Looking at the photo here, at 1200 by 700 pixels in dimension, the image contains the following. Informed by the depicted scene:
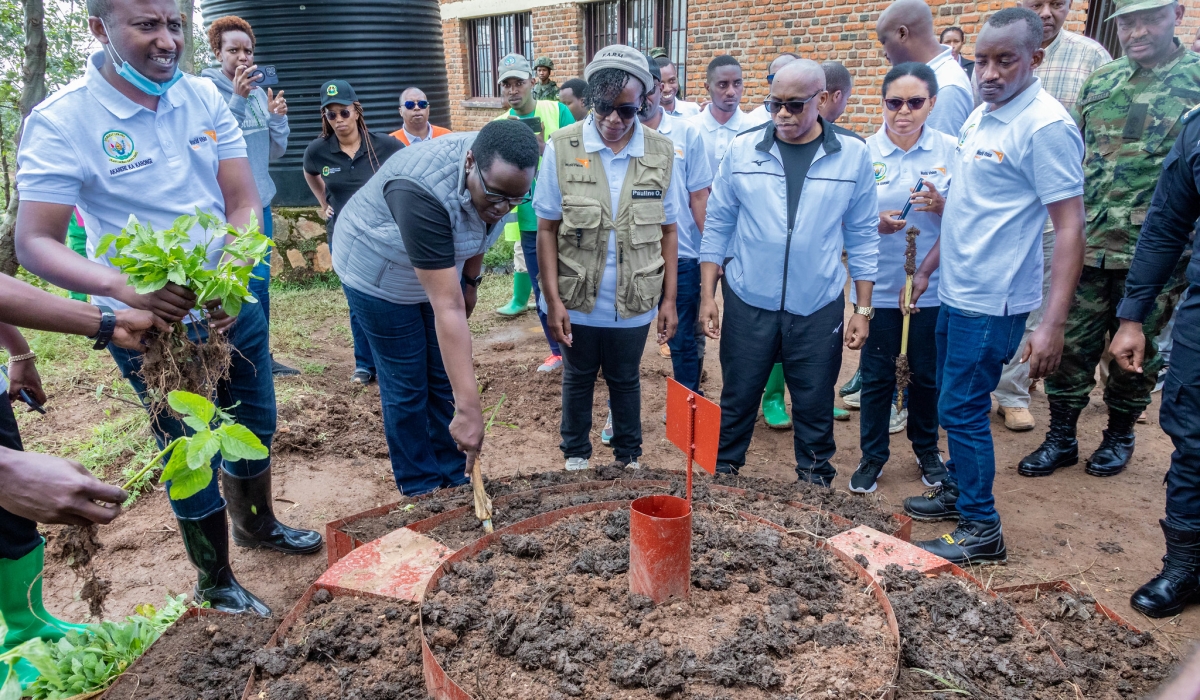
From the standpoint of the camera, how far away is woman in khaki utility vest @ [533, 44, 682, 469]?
3537mm

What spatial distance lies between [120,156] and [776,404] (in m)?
4.00

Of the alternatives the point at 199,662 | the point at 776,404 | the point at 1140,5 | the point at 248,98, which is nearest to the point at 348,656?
the point at 199,662

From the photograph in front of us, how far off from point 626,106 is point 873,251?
1.35 m

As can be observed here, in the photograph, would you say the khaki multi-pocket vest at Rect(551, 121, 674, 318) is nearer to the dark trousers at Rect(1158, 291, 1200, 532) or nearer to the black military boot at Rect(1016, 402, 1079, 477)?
the dark trousers at Rect(1158, 291, 1200, 532)

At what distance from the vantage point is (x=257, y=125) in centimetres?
512

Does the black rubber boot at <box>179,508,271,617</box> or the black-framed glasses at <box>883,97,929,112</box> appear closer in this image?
the black rubber boot at <box>179,508,271,617</box>

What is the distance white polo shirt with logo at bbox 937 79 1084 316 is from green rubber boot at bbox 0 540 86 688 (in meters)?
3.59

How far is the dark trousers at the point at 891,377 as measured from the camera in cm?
395

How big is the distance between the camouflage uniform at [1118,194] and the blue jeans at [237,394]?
13.7 ft

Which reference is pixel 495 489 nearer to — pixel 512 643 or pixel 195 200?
pixel 512 643

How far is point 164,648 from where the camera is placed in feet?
8.00

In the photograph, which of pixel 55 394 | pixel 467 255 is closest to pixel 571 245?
pixel 467 255

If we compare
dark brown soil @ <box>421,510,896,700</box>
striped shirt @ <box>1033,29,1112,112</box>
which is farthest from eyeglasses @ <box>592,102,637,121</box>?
striped shirt @ <box>1033,29,1112,112</box>

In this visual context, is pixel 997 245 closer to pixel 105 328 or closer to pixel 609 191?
pixel 609 191
